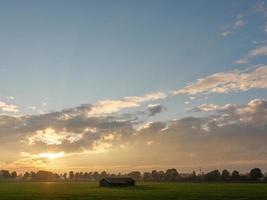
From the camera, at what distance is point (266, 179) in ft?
643

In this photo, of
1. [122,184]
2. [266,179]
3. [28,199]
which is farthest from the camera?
[266,179]

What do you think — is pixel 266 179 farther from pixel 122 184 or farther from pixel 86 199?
pixel 86 199

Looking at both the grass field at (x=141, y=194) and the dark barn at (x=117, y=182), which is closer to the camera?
the grass field at (x=141, y=194)

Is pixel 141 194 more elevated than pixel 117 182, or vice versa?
pixel 117 182

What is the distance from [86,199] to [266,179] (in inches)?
→ 6044

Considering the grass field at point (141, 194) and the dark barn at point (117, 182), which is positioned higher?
the dark barn at point (117, 182)

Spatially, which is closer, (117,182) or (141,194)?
(141,194)

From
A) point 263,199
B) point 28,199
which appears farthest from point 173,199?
point 28,199

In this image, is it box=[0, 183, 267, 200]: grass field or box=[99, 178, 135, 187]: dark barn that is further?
box=[99, 178, 135, 187]: dark barn

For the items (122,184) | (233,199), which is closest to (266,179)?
(122,184)

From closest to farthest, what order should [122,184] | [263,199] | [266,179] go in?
[263,199] < [122,184] < [266,179]

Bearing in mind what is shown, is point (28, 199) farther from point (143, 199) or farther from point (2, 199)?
point (143, 199)

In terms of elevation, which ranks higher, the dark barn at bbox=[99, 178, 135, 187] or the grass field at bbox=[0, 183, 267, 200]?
the dark barn at bbox=[99, 178, 135, 187]

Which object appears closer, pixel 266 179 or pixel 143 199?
pixel 143 199
